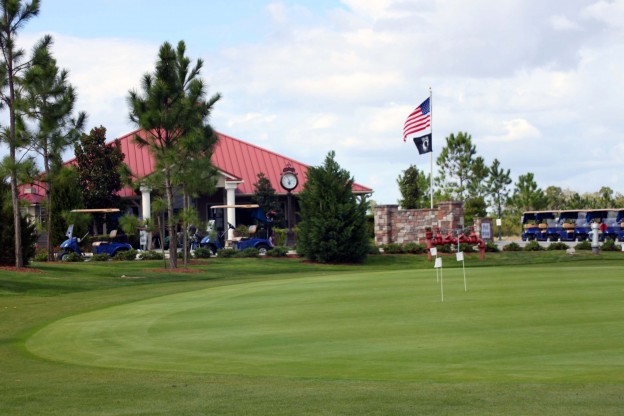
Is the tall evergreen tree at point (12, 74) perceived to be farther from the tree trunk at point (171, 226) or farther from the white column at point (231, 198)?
the white column at point (231, 198)

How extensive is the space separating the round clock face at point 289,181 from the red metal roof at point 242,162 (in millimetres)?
3487

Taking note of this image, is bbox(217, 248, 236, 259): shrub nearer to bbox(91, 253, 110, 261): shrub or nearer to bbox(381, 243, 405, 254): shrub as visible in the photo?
bbox(91, 253, 110, 261): shrub

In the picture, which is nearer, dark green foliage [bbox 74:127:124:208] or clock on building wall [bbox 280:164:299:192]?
dark green foliage [bbox 74:127:124:208]

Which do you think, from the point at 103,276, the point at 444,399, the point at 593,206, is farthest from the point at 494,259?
the point at 593,206

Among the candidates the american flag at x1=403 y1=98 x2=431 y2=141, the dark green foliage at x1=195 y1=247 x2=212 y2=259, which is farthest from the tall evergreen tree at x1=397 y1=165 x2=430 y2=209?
the dark green foliage at x1=195 y1=247 x2=212 y2=259

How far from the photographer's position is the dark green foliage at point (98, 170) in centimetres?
5675

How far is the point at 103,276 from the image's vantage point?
36875mm

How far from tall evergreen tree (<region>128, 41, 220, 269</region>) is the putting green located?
664 inches

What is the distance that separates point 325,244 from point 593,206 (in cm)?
4754

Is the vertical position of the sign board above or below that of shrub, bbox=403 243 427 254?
above

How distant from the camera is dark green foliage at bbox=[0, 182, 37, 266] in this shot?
38.4 meters

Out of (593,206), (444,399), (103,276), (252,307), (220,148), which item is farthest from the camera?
(593,206)

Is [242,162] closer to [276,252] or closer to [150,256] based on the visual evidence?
[276,252]

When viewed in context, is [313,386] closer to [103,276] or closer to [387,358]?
[387,358]
